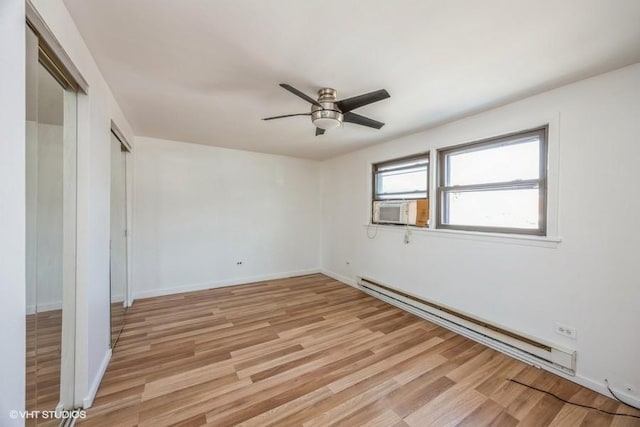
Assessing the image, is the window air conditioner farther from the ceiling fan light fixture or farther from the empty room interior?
the ceiling fan light fixture

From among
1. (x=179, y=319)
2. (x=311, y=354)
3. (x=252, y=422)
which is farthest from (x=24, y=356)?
(x=179, y=319)

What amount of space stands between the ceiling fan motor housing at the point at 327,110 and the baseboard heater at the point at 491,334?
246 cm

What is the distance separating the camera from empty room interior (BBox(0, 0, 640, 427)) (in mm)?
1275

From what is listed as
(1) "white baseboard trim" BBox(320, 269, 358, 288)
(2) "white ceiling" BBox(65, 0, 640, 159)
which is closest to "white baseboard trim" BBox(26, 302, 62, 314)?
(2) "white ceiling" BBox(65, 0, 640, 159)

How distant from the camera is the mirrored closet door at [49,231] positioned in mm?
1062

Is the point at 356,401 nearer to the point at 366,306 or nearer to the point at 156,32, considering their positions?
the point at 366,306

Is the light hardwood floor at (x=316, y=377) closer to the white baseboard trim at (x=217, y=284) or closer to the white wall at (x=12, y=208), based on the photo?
the white baseboard trim at (x=217, y=284)

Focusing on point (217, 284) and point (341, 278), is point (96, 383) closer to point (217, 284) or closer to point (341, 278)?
point (217, 284)

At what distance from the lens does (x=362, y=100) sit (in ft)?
6.21

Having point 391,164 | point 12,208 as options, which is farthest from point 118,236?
point 391,164

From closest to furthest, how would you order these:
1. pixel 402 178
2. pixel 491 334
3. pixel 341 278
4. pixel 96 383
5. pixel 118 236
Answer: pixel 96 383, pixel 491 334, pixel 118 236, pixel 402 178, pixel 341 278

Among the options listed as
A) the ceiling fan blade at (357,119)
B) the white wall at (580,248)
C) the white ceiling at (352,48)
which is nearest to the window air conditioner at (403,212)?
Result: the white wall at (580,248)

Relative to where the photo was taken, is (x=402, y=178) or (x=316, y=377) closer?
(x=316, y=377)

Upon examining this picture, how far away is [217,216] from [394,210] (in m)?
2.92
